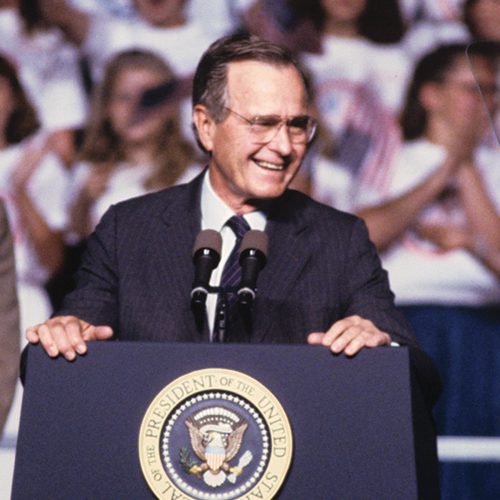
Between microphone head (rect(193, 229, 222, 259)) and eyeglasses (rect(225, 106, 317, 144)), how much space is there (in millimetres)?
471

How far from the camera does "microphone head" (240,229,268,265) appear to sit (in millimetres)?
1755

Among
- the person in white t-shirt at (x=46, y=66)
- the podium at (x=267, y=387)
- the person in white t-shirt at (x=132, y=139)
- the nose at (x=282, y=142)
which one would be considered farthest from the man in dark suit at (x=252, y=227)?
the person in white t-shirt at (x=46, y=66)

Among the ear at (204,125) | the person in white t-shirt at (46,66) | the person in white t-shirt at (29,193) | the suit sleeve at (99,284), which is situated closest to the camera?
the suit sleeve at (99,284)

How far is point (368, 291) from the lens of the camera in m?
2.14

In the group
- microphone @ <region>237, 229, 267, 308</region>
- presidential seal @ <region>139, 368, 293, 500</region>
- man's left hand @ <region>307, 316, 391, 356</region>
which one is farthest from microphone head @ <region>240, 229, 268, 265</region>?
presidential seal @ <region>139, 368, 293, 500</region>

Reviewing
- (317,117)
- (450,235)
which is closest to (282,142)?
(317,117)

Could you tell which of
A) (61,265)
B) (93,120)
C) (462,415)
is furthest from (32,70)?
(462,415)

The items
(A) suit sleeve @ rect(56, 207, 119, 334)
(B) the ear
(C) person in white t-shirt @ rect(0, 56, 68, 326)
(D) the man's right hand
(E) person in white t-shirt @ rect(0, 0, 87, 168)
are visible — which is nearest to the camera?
(D) the man's right hand

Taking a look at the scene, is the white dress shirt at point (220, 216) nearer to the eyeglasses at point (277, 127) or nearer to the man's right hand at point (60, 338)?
the eyeglasses at point (277, 127)

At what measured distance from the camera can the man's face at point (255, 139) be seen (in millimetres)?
2156

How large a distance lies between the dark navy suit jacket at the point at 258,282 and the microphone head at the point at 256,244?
0.22 m

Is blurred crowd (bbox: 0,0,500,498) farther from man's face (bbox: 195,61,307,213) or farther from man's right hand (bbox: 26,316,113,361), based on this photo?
man's right hand (bbox: 26,316,113,361)

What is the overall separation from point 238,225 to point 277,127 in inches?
10.1

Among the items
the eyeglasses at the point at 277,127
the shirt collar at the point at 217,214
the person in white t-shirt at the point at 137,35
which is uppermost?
the person in white t-shirt at the point at 137,35
